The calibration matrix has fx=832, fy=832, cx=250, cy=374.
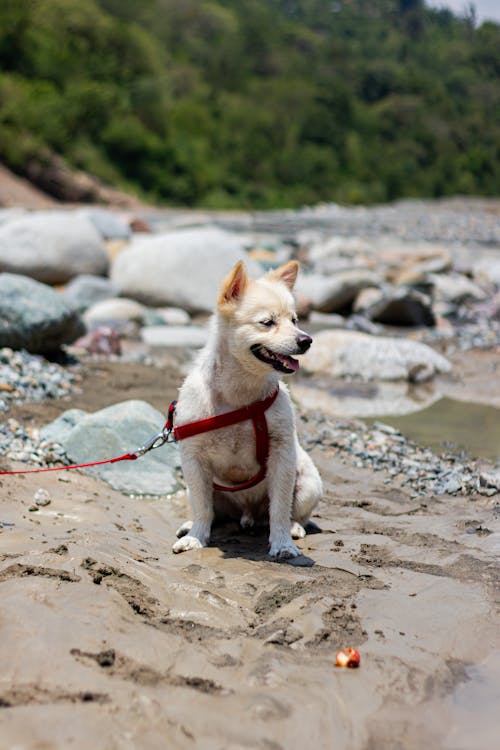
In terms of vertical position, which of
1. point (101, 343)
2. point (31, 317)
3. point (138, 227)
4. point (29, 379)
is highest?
point (31, 317)

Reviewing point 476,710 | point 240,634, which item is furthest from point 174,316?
point 476,710

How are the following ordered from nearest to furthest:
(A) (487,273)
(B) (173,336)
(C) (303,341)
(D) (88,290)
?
(C) (303,341) < (B) (173,336) < (D) (88,290) < (A) (487,273)

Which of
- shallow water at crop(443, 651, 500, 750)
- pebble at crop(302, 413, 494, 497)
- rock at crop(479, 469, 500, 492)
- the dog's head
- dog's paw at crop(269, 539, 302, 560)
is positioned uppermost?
the dog's head

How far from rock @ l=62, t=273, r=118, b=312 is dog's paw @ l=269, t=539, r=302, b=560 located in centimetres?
963

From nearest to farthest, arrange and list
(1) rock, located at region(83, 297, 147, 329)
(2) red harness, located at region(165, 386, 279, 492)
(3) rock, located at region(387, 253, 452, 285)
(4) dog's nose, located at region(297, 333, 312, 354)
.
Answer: (4) dog's nose, located at region(297, 333, 312, 354) → (2) red harness, located at region(165, 386, 279, 492) → (1) rock, located at region(83, 297, 147, 329) → (3) rock, located at region(387, 253, 452, 285)

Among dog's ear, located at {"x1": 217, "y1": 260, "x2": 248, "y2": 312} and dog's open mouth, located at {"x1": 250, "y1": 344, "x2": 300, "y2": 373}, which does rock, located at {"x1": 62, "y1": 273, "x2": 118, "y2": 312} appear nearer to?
dog's ear, located at {"x1": 217, "y1": 260, "x2": 248, "y2": 312}

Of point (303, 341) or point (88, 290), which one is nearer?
point (303, 341)

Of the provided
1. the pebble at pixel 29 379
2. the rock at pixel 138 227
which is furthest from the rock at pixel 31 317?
the rock at pixel 138 227

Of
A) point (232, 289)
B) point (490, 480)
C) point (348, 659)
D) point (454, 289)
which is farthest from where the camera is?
point (454, 289)

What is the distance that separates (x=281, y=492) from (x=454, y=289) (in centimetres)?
1380

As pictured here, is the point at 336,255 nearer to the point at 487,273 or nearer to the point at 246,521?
the point at 487,273

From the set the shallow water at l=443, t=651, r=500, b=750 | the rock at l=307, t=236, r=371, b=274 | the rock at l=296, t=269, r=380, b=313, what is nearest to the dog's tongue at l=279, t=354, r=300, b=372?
the shallow water at l=443, t=651, r=500, b=750

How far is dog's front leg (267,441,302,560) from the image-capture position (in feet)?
17.0

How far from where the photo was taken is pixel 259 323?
498cm
